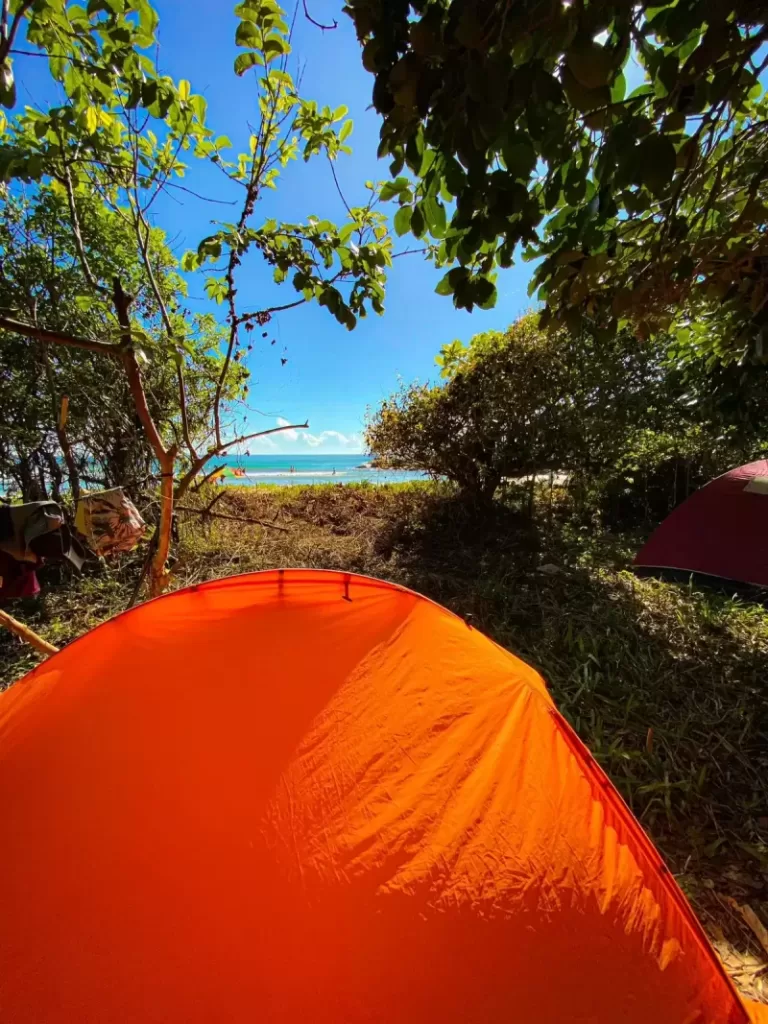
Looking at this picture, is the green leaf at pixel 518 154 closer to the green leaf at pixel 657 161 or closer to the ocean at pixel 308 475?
the green leaf at pixel 657 161

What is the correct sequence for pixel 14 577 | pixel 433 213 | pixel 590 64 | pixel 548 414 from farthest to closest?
pixel 548 414 → pixel 14 577 → pixel 433 213 → pixel 590 64

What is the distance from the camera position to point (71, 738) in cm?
117

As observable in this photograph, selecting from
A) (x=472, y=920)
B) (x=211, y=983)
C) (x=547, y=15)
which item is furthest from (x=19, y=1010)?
(x=547, y=15)

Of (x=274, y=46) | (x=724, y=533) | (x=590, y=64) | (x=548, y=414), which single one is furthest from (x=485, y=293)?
(x=548, y=414)

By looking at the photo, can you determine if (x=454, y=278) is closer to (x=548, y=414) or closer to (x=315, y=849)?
(x=315, y=849)

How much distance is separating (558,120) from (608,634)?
304cm

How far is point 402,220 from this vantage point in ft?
4.71

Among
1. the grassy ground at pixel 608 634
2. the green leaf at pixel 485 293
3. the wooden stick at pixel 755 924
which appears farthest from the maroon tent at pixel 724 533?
the green leaf at pixel 485 293

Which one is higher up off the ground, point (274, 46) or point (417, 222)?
point (274, 46)

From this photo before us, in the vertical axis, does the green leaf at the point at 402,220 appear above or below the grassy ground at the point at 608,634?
above

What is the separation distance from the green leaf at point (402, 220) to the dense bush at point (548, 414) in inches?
131

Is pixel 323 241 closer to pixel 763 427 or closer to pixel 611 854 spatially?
pixel 611 854

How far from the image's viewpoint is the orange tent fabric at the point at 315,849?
84 cm

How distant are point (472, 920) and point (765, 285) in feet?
8.56
